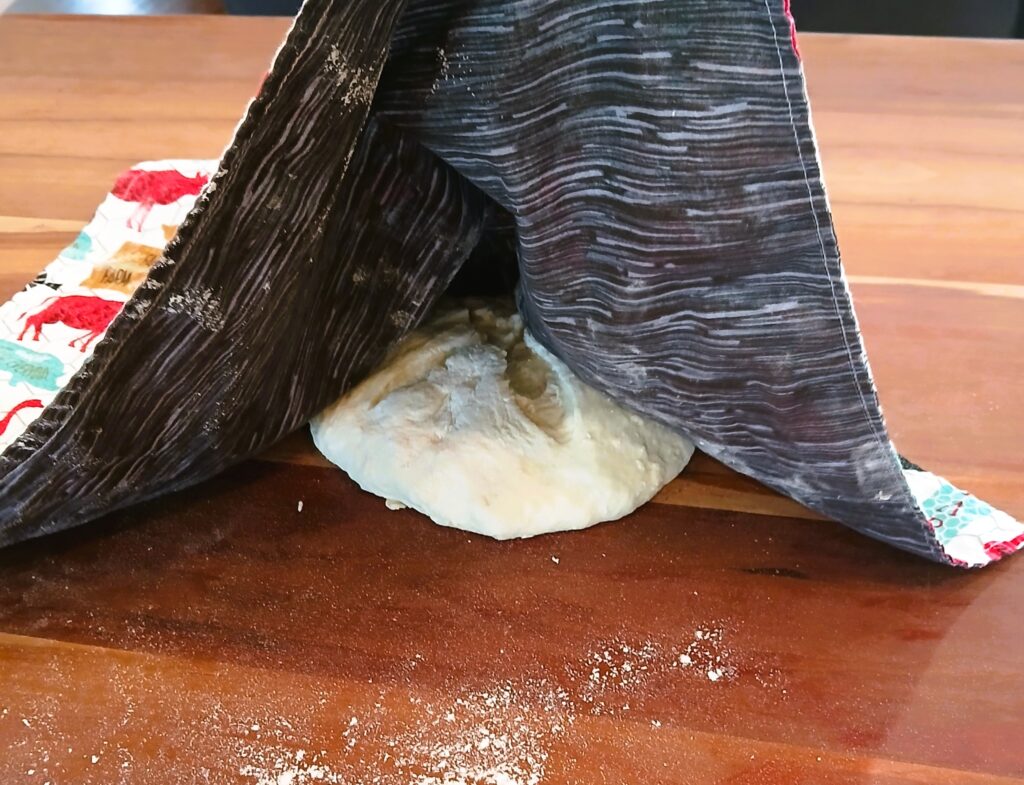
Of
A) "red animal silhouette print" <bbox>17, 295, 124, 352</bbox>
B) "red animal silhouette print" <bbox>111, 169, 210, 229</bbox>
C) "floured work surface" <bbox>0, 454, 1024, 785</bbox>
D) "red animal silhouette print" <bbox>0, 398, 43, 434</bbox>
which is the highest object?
"red animal silhouette print" <bbox>111, 169, 210, 229</bbox>

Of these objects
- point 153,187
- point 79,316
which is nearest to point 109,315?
point 79,316

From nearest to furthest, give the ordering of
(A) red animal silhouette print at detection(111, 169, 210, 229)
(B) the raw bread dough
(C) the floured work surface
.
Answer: (C) the floured work surface → (B) the raw bread dough → (A) red animal silhouette print at detection(111, 169, 210, 229)

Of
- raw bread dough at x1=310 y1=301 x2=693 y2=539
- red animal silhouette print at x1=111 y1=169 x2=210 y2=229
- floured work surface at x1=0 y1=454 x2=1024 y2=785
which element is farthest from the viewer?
red animal silhouette print at x1=111 y1=169 x2=210 y2=229

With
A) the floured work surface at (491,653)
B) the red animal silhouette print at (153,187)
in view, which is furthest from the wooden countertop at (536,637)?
the red animal silhouette print at (153,187)

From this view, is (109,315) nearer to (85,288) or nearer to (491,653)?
(85,288)

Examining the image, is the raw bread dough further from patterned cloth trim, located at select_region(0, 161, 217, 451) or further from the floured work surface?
patterned cloth trim, located at select_region(0, 161, 217, 451)

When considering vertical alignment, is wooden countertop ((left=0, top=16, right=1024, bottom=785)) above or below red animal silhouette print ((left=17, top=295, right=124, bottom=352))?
below

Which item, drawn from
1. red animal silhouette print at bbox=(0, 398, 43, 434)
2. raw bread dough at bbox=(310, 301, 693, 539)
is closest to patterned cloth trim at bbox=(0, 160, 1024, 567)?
red animal silhouette print at bbox=(0, 398, 43, 434)

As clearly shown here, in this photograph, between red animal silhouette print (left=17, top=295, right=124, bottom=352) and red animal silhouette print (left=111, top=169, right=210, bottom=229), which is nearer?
red animal silhouette print (left=17, top=295, right=124, bottom=352)
